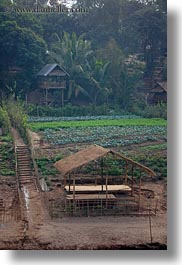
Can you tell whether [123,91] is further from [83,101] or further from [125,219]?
[125,219]

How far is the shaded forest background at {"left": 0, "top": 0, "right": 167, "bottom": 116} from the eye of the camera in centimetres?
496

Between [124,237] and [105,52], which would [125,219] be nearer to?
[124,237]

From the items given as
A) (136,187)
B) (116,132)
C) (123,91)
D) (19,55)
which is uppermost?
(19,55)

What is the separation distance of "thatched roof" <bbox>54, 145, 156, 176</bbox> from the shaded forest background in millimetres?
471

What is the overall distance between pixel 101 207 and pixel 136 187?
1.26 ft

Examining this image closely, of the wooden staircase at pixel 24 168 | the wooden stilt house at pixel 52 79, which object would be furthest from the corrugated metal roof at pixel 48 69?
the wooden staircase at pixel 24 168

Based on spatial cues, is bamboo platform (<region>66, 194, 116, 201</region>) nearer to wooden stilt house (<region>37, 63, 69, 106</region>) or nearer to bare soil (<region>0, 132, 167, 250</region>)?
bare soil (<region>0, 132, 167, 250</region>)

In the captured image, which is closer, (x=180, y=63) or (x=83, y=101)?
(x=180, y=63)

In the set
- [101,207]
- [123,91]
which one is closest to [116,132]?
[123,91]

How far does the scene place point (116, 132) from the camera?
5148 mm

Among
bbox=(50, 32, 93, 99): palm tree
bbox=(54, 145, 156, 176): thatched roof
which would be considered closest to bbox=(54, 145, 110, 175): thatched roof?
bbox=(54, 145, 156, 176): thatched roof

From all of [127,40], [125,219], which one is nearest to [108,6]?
[127,40]

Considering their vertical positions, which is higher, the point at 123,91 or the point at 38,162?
the point at 123,91

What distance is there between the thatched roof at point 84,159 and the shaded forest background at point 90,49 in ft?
1.54
